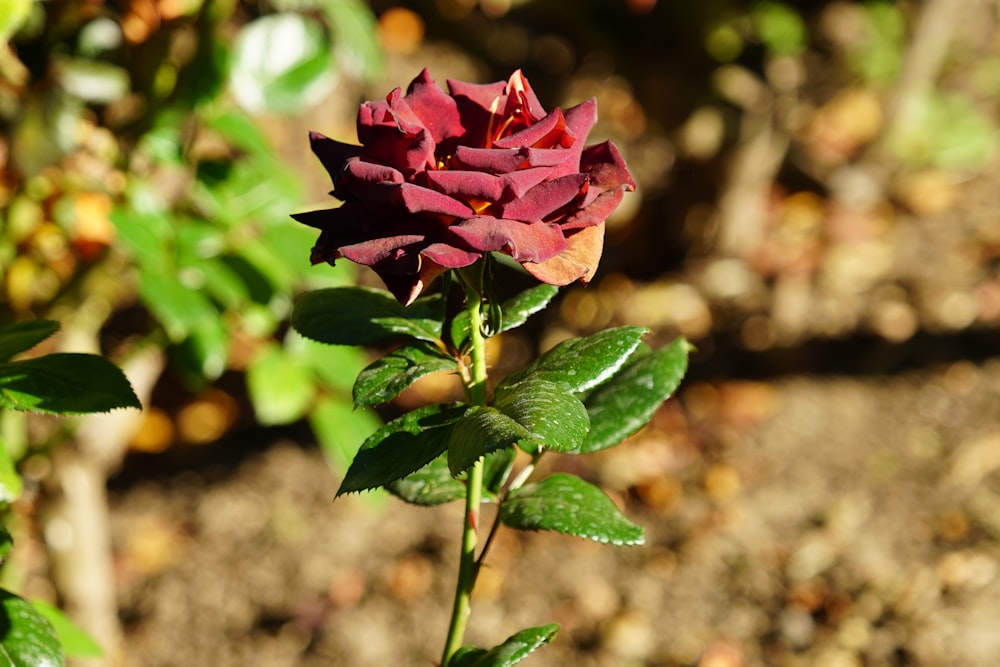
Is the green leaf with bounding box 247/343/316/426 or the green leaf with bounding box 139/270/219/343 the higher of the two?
the green leaf with bounding box 139/270/219/343

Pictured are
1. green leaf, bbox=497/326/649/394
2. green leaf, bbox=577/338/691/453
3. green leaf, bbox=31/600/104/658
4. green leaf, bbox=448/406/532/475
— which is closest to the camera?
green leaf, bbox=448/406/532/475

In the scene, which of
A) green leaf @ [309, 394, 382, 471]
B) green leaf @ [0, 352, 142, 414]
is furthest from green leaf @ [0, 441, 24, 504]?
green leaf @ [309, 394, 382, 471]

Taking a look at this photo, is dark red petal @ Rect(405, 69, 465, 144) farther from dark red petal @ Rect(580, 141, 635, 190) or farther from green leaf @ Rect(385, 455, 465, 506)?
green leaf @ Rect(385, 455, 465, 506)

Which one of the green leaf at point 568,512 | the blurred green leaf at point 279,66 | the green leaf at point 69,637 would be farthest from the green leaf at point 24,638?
the blurred green leaf at point 279,66

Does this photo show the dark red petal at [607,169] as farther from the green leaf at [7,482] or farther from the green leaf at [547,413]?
the green leaf at [7,482]

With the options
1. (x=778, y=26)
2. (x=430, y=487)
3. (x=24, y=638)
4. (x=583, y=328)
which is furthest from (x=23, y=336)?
(x=778, y=26)

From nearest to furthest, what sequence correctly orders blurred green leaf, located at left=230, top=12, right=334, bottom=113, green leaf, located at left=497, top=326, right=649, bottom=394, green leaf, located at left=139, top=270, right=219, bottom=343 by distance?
1. green leaf, located at left=497, top=326, right=649, bottom=394
2. green leaf, located at left=139, top=270, right=219, bottom=343
3. blurred green leaf, located at left=230, top=12, right=334, bottom=113
